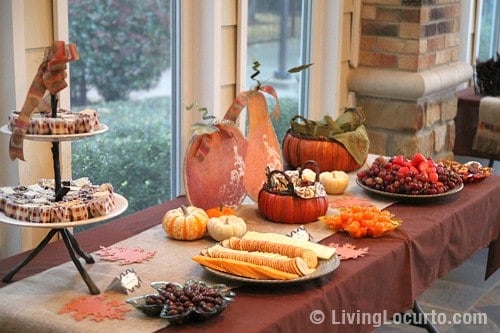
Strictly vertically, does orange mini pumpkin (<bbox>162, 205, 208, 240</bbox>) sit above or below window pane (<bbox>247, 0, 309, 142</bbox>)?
below

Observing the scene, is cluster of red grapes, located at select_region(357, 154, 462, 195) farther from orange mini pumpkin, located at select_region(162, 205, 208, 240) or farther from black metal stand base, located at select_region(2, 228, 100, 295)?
black metal stand base, located at select_region(2, 228, 100, 295)

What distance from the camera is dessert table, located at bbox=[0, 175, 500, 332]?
178 centimetres

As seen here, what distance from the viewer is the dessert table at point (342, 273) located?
1.78 metres

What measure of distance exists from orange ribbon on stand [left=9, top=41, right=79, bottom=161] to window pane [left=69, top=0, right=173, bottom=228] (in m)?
0.77

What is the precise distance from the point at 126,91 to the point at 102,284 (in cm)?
108

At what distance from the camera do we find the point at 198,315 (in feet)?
5.70

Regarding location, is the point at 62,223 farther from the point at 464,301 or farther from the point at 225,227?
the point at 464,301

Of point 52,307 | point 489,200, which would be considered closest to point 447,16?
point 489,200

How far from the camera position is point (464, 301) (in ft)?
12.3

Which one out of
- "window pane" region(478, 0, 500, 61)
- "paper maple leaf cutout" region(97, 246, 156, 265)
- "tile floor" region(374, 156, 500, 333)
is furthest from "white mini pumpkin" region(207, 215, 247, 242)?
"window pane" region(478, 0, 500, 61)

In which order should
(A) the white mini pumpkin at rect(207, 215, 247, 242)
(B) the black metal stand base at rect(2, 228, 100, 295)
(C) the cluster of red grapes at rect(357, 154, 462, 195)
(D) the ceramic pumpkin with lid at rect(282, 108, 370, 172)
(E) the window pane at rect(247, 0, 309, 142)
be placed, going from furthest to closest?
(E) the window pane at rect(247, 0, 309, 142) < (D) the ceramic pumpkin with lid at rect(282, 108, 370, 172) < (C) the cluster of red grapes at rect(357, 154, 462, 195) < (A) the white mini pumpkin at rect(207, 215, 247, 242) < (B) the black metal stand base at rect(2, 228, 100, 295)

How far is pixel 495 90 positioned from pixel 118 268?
10.5ft

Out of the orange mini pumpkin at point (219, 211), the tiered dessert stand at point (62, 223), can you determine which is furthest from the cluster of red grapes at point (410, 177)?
the tiered dessert stand at point (62, 223)

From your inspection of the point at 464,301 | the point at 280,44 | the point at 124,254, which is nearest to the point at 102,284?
the point at 124,254
